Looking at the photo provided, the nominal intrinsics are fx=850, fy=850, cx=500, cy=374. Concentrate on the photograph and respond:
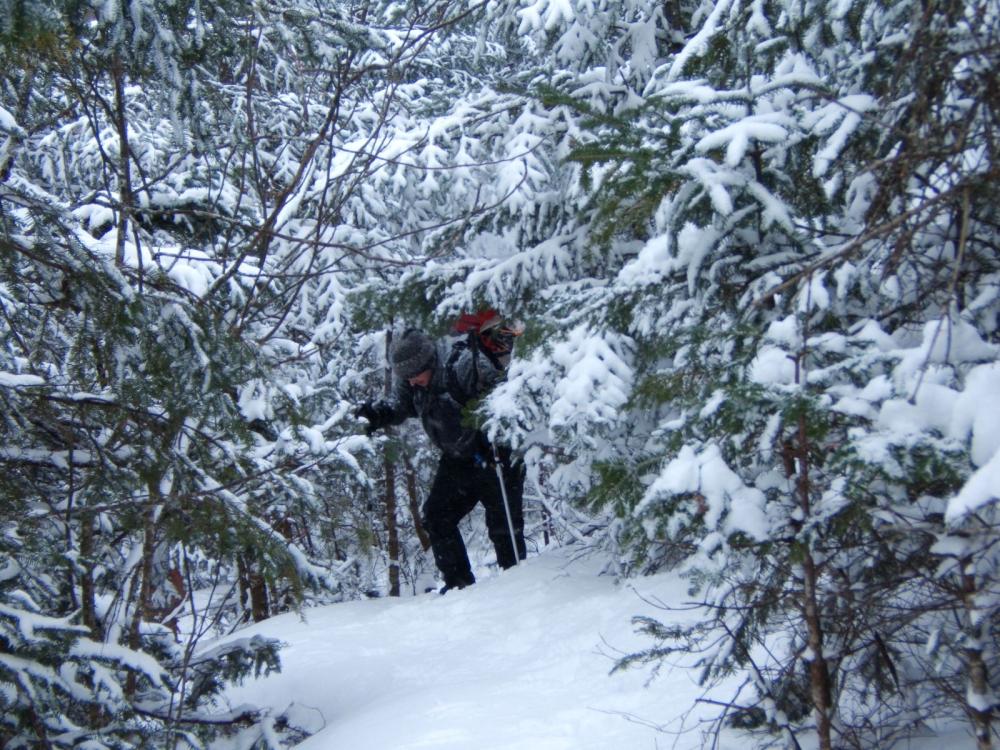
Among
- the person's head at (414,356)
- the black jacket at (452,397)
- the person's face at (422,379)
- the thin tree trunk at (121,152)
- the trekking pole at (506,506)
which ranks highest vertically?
the thin tree trunk at (121,152)

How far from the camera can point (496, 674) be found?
497 centimetres

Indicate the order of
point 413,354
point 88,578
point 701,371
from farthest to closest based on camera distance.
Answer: point 413,354, point 88,578, point 701,371

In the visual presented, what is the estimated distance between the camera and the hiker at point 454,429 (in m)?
6.87

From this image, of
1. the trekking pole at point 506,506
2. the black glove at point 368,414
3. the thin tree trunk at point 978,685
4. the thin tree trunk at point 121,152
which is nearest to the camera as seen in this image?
the thin tree trunk at point 978,685

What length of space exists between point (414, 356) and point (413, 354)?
18 millimetres

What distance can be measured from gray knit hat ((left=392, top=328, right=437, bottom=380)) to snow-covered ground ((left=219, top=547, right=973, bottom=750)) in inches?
71.0

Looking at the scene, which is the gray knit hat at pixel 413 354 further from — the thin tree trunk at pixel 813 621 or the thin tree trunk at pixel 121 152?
the thin tree trunk at pixel 813 621

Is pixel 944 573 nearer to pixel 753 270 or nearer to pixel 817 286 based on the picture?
pixel 817 286

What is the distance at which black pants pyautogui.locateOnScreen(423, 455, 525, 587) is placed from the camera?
714 centimetres

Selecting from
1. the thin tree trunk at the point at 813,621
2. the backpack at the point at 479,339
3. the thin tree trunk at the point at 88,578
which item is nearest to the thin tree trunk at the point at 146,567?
the thin tree trunk at the point at 88,578

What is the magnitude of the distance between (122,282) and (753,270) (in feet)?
7.89

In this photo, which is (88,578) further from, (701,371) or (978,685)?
(978,685)

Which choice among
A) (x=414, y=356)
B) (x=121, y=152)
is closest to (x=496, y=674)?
(x=414, y=356)

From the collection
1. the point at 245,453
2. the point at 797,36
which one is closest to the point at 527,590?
the point at 245,453
